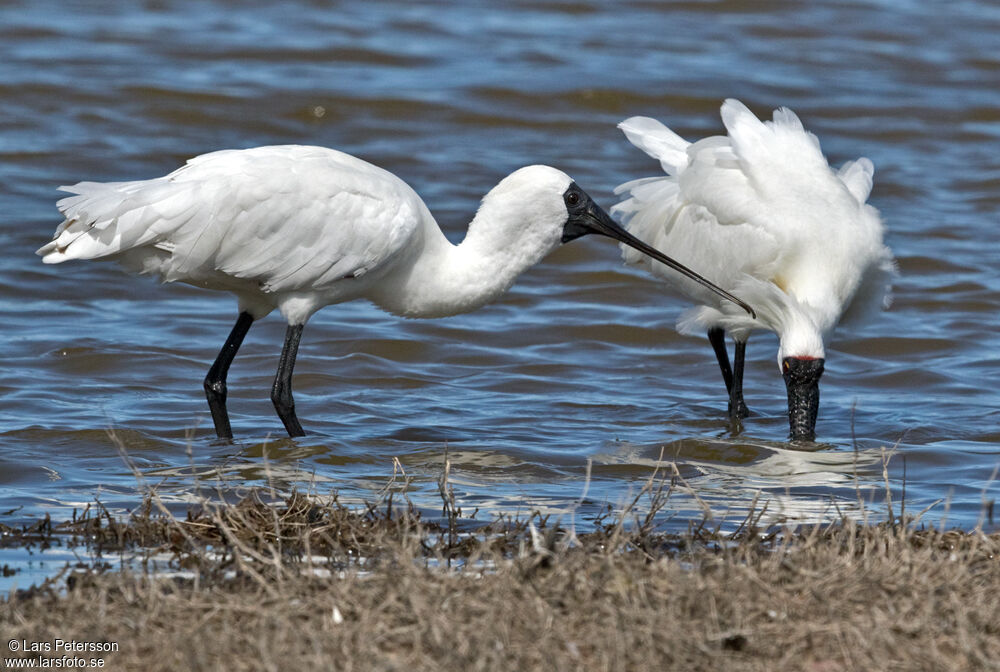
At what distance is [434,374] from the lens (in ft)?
32.8

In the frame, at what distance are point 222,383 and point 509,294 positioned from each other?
439cm

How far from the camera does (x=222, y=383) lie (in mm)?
7984

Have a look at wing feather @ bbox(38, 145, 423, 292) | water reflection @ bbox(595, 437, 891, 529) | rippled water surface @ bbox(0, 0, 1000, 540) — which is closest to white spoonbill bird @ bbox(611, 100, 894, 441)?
water reflection @ bbox(595, 437, 891, 529)

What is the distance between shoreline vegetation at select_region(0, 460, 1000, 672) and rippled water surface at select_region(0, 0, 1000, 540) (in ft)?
2.34

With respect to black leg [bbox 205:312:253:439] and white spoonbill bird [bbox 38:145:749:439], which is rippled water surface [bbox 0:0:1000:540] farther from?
white spoonbill bird [bbox 38:145:749:439]

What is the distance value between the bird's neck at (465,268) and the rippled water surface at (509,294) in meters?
0.78

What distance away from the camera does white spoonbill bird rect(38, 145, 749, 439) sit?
24.0ft

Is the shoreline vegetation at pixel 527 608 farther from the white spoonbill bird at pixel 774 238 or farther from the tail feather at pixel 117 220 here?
the white spoonbill bird at pixel 774 238

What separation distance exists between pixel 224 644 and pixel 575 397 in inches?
214

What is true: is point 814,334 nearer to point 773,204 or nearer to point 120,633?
point 773,204

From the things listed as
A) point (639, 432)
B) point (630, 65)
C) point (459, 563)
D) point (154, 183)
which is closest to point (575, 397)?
point (639, 432)

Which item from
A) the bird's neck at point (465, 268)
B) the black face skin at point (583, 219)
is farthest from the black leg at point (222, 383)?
the black face skin at point (583, 219)

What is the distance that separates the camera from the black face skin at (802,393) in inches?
320

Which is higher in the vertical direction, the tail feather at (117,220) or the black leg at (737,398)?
the tail feather at (117,220)
